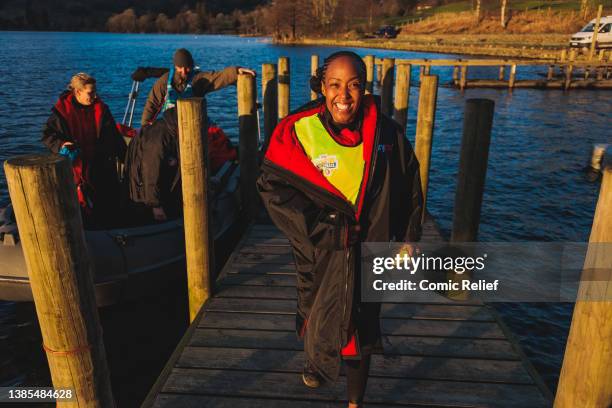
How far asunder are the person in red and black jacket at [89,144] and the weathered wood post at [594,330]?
16.8 feet

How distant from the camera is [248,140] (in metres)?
7.04

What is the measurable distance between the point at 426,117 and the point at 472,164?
6.00 ft

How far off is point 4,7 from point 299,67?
156 m

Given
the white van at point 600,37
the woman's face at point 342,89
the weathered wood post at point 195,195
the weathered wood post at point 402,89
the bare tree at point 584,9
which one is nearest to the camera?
the woman's face at point 342,89

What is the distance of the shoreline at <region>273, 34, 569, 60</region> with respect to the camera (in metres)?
41.6

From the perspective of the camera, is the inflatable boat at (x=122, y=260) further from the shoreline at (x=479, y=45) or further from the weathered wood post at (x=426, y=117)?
the shoreline at (x=479, y=45)

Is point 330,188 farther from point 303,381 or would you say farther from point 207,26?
point 207,26

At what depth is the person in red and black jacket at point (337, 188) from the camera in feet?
8.33

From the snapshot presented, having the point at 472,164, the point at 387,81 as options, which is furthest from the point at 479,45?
the point at 472,164

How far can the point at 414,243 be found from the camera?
2.84 m

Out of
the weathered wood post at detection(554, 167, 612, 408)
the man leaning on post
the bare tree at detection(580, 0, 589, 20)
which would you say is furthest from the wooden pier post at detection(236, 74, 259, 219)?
the bare tree at detection(580, 0, 589, 20)

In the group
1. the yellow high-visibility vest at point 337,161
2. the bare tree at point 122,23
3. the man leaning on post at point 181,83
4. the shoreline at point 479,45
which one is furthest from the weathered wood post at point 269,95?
the bare tree at point 122,23

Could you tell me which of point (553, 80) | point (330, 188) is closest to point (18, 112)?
point (330, 188)

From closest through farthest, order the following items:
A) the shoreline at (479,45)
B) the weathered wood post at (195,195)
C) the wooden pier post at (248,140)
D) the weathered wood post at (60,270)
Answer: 1. the weathered wood post at (60,270)
2. the weathered wood post at (195,195)
3. the wooden pier post at (248,140)
4. the shoreline at (479,45)
